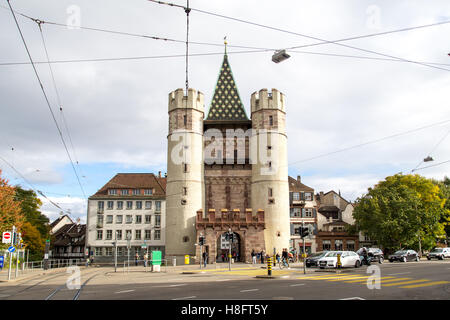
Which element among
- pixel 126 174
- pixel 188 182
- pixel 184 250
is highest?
pixel 126 174

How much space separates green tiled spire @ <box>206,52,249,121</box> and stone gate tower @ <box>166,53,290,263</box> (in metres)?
0.13

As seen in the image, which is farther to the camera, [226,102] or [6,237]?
[226,102]

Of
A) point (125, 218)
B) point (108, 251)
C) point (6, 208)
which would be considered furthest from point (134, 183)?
point (6, 208)

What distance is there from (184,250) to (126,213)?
27.3m

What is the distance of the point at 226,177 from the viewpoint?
47.1m

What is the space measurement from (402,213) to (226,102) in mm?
25387

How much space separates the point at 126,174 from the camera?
6962 centimetres

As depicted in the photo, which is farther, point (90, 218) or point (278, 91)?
point (90, 218)

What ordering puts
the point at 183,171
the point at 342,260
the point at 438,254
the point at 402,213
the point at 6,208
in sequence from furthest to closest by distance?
the point at 402,213 < the point at 183,171 < the point at 438,254 < the point at 6,208 < the point at 342,260

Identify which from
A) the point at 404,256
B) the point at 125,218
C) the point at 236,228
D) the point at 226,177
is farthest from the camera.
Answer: the point at 125,218

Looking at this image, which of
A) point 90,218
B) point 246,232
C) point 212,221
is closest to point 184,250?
point 212,221

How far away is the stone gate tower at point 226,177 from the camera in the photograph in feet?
138

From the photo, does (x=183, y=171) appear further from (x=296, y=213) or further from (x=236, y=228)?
(x=296, y=213)
